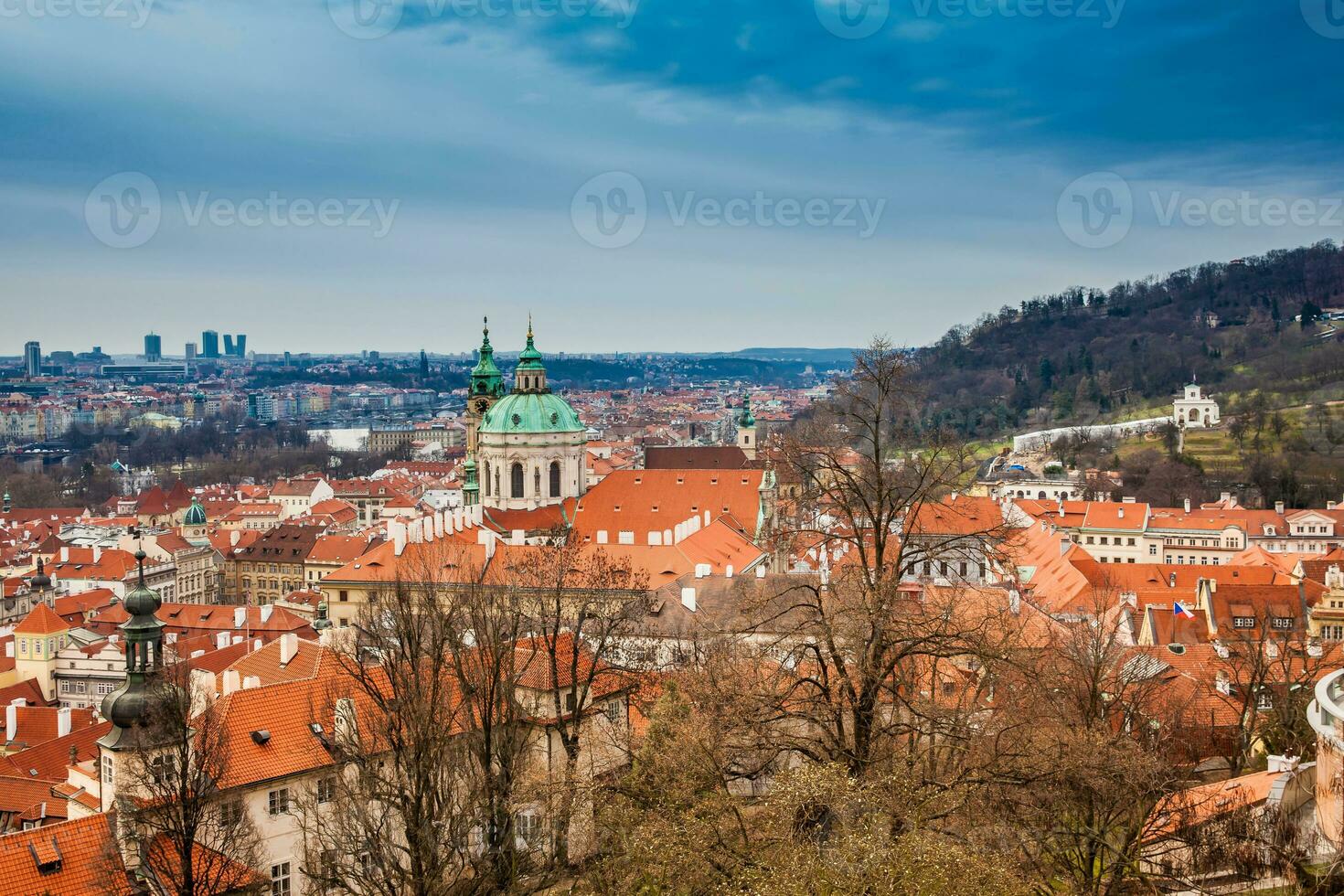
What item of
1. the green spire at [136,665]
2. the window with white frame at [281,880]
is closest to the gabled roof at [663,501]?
the window with white frame at [281,880]

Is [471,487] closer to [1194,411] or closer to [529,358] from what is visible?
[529,358]

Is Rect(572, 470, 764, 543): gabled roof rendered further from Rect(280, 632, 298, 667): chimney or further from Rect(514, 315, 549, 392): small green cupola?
Rect(280, 632, 298, 667): chimney

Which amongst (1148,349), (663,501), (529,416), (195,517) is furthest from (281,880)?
(1148,349)

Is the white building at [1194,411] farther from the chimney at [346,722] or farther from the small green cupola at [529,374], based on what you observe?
the chimney at [346,722]

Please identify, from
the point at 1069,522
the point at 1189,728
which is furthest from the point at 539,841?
the point at 1069,522

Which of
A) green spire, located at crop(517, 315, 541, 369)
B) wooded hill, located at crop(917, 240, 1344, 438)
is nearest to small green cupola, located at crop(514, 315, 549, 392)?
green spire, located at crop(517, 315, 541, 369)

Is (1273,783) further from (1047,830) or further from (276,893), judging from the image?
(276,893)
